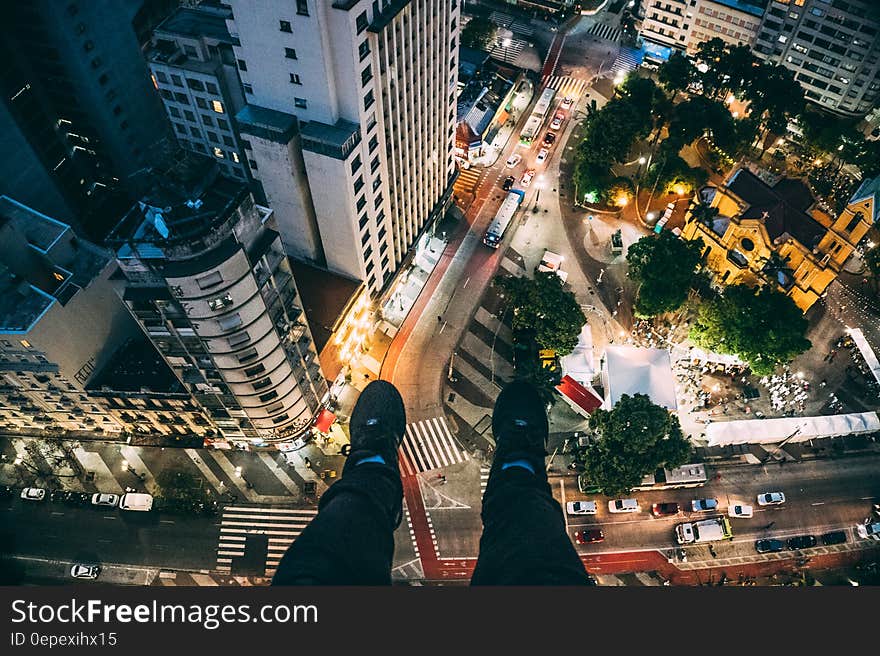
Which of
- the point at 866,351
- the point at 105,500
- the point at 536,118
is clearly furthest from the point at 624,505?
the point at 536,118

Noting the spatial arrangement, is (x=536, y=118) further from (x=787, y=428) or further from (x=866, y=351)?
(x=787, y=428)

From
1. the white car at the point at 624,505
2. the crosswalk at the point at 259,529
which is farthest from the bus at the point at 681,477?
the crosswalk at the point at 259,529

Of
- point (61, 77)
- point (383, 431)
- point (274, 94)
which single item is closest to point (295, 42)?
point (274, 94)

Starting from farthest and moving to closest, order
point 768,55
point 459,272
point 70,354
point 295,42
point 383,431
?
point 768,55 → point 459,272 → point 70,354 → point 383,431 → point 295,42

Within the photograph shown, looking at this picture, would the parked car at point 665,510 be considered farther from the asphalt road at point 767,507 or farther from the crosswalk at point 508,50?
the crosswalk at point 508,50

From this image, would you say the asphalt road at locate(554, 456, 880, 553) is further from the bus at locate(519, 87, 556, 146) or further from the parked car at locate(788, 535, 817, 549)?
the bus at locate(519, 87, 556, 146)

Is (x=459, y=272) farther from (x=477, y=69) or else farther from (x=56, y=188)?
(x=56, y=188)
